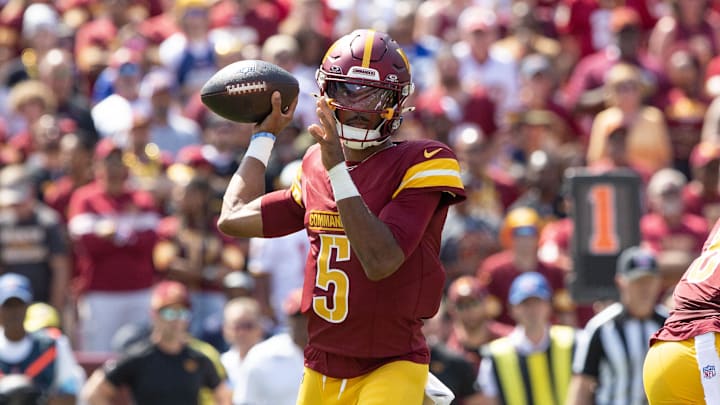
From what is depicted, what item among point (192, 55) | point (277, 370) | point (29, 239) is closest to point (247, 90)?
point (277, 370)

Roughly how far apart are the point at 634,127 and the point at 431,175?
25.1 feet

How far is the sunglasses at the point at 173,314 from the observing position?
9414mm

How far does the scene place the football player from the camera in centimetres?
485

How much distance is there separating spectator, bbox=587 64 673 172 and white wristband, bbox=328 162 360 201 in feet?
24.6

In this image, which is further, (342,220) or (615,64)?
(615,64)

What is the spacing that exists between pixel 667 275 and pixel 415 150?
19.3 ft

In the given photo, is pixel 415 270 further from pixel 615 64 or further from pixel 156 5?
pixel 156 5

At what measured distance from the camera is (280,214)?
5227 millimetres

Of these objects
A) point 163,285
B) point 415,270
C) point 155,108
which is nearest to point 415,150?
point 415,270

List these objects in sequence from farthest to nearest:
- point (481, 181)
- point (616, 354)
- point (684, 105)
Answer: point (684, 105)
point (481, 181)
point (616, 354)

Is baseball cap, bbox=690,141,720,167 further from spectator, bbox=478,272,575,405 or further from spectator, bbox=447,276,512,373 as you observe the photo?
spectator, bbox=478,272,575,405

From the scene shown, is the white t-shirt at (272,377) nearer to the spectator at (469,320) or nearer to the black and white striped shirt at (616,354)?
the spectator at (469,320)

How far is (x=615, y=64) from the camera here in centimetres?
1321

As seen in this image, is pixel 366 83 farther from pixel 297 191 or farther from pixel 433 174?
pixel 297 191
